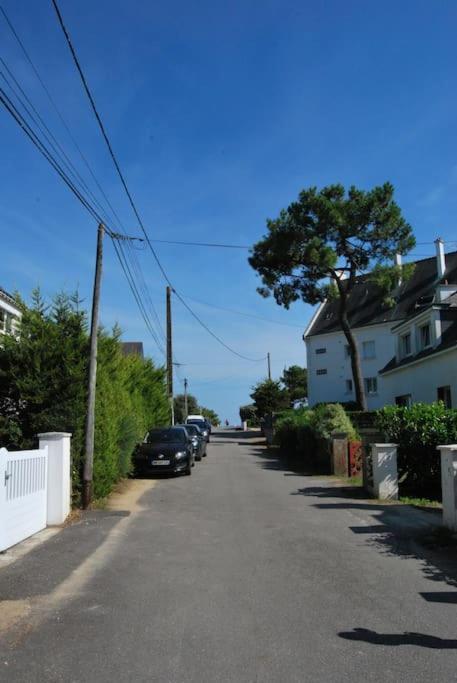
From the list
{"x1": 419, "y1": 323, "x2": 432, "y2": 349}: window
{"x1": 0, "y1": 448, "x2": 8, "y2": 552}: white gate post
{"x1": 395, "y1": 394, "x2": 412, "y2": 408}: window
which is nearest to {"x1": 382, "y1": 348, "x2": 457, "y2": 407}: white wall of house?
{"x1": 395, "y1": 394, "x2": 412, "y2": 408}: window

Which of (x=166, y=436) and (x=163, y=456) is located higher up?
(x=166, y=436)

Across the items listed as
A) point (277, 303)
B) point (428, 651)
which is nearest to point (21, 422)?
point (428, 651)

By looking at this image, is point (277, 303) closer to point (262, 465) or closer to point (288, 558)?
point (262, 465)

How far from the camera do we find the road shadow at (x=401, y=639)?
462 centimetres

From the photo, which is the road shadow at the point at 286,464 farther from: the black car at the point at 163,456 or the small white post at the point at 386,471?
the small white post at the point at 386,471

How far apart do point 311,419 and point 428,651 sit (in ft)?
56.3

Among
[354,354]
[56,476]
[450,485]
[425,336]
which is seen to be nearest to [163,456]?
[56,476]

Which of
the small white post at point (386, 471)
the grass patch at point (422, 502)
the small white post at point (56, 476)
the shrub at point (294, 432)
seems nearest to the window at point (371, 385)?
the shrub at point (294, 432)

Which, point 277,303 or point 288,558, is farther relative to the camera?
point 277,303

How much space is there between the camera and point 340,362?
51.5 m

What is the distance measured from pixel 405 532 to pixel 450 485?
968 mm

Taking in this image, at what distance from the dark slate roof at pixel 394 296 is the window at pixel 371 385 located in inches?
169

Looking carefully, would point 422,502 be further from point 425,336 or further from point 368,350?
point 368,350

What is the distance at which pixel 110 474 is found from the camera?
12.8 metres
